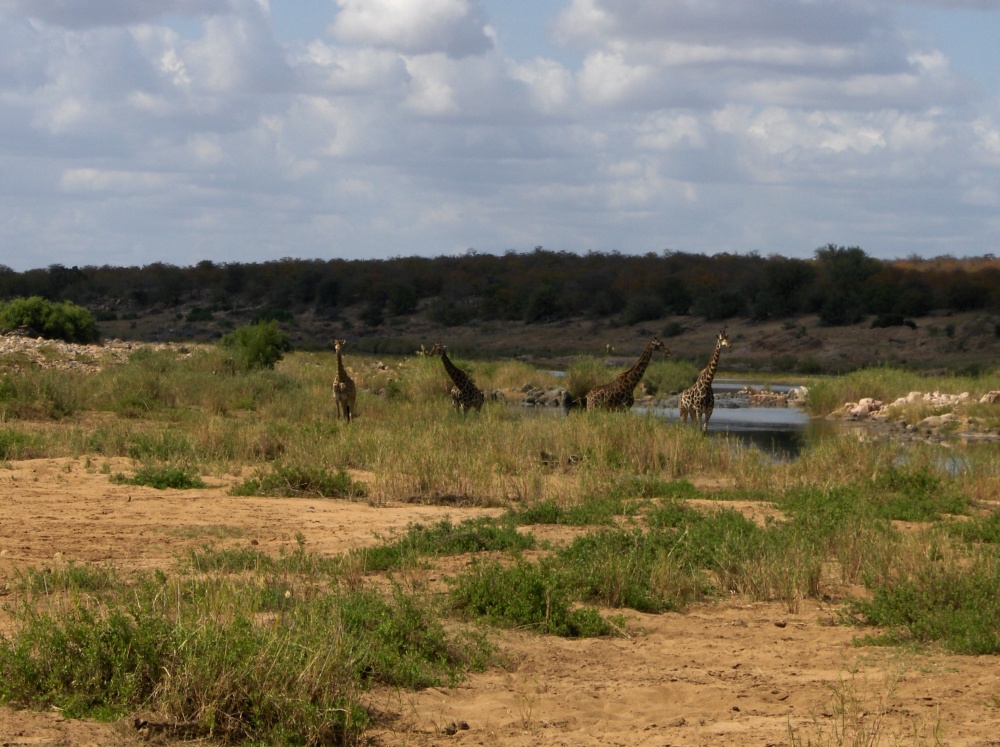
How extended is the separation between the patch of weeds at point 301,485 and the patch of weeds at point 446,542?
2.55 m

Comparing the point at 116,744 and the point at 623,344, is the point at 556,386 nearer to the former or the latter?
the point at 623,344

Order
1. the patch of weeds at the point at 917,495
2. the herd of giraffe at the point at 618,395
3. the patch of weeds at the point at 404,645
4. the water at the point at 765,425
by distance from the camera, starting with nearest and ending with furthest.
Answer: the patch of weeds at the point at 404,645
the patch of weeds at the point at 917,495
the herd of giraffe at the point at 618,395
the water at the point at 765,425

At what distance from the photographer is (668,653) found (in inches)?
297

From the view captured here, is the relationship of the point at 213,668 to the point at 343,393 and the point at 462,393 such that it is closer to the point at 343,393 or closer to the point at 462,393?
the point at 343,393

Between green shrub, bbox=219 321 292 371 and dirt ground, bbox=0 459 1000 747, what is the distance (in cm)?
1731

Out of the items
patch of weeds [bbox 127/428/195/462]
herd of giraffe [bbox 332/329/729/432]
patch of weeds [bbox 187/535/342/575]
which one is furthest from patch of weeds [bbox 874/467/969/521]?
patch of weeds [bbox 127/428/195/462]

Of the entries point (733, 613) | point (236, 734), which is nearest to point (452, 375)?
point (733, 613)

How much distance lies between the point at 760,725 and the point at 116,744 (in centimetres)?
312

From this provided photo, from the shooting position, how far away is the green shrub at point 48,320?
3325cm

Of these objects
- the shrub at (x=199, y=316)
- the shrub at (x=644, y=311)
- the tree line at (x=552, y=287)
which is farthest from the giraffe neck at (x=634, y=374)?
the shrub at (x=199, y=316)

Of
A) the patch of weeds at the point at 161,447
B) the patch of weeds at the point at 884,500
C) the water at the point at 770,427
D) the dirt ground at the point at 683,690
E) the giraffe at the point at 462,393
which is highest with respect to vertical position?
the giraffe at the point at 462,393

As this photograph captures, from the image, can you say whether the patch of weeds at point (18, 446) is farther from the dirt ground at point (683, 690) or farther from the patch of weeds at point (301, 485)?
the dirt ground at point (683, 690)

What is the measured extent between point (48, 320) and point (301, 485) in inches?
919

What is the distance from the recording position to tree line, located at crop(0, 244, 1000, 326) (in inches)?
1934
